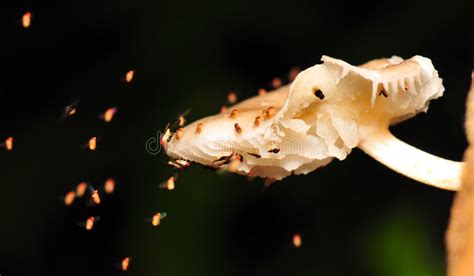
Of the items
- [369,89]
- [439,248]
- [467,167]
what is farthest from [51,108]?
[467,167]

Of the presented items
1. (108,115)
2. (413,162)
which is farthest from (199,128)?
(108,115)

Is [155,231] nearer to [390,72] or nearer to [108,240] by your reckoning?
[108,240]

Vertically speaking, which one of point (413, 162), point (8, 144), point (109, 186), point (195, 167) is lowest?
point (195, 167)

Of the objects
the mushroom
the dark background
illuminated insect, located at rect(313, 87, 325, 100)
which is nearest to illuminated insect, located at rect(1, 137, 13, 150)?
the dark background

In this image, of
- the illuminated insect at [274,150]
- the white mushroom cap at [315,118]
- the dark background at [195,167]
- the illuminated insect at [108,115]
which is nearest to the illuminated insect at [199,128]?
the white mushroom cap at [315,118]

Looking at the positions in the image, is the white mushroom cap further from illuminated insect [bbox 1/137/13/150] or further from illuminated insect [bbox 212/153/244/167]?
illuminated insect [bbox 1/137/13/150]

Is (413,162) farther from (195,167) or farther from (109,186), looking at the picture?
(195,167)

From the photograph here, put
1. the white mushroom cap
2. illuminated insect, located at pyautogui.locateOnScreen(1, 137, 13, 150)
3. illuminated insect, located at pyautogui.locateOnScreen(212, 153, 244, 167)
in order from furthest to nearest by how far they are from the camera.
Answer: illuminated insect, located at pyautogui.locateOnScreen(1, 137, 13, 150), illuminated insect, located at pyautogui.locateOnScreen(212, 153, 244, 167), the white mushroom cap

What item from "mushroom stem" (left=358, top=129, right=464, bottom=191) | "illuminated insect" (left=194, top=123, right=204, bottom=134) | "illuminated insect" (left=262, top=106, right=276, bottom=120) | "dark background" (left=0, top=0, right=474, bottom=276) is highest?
"illuminated insect" (left=262, top=106, right=276, bottom=120)

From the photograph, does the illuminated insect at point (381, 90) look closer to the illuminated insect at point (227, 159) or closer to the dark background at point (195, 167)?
the illuminated insect at point (227, 159)
